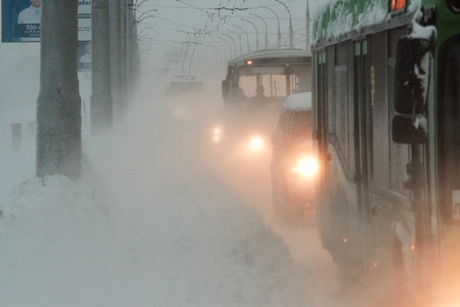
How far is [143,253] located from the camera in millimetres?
9109

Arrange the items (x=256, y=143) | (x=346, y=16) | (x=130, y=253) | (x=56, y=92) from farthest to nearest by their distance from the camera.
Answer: (x=256, y=143) < (x=56, y=92) < (x=130, y=253) < (x=346, y=16)

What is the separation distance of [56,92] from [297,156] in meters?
3.26

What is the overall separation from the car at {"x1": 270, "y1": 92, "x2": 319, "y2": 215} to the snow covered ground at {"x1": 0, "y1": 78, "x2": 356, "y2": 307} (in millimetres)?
430

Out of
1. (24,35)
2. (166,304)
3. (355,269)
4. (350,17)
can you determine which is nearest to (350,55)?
(350,17)

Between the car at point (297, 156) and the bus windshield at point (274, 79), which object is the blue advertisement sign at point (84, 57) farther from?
the car at point (297, 156)

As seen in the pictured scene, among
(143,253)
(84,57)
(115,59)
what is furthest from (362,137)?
(84,57)

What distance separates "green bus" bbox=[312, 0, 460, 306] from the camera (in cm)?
539

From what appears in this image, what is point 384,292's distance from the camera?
675cm

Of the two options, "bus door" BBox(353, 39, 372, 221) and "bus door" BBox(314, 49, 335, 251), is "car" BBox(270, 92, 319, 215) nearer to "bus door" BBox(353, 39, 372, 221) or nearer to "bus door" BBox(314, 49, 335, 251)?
"bus door" BBox(314, 49, 335, 251)

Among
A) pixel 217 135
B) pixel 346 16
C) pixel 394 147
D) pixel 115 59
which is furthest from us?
Answer: pixel 115 59

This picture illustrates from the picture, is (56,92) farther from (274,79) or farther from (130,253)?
(274,79)

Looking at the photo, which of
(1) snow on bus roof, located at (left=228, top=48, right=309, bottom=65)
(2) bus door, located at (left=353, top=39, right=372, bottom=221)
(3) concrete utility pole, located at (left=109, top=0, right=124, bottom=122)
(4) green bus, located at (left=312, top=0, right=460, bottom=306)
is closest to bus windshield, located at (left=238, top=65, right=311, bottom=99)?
(1) snow on bus roof, located at (left=228, top=48, right=309, bottom=65)

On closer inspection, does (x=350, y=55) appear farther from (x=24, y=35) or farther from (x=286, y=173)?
(x=24, y=35)

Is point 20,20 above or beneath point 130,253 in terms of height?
above
